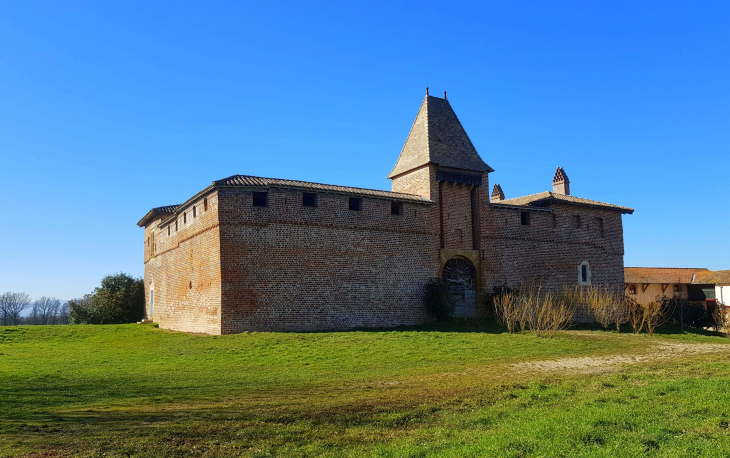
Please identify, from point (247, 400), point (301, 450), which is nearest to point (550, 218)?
point (247, 400)

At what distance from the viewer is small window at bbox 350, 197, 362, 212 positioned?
23.4m

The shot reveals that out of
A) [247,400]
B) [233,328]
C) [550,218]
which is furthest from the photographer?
[550,218]

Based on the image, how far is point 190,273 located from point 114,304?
14.4 m

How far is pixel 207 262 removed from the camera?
2200 centimetres

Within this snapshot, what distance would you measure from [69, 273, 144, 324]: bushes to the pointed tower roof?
1956 cm

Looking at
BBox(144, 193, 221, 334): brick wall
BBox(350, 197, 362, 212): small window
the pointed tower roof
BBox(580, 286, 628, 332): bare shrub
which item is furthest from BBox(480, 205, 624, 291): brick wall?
BBox(144, 193, 221, 334): brick wall

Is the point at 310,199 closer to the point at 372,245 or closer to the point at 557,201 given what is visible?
the point at 372,245

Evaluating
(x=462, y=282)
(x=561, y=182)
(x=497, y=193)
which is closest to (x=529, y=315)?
(x=462, y=282)

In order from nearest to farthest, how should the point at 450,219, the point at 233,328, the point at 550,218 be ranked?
the point at 233,328, the point at 450,219, the point at 550,218

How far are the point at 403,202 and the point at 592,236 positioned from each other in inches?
498

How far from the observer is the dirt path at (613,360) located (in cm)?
1341

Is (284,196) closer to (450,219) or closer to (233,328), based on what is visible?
(233,328)

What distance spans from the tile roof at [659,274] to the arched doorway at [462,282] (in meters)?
26.1

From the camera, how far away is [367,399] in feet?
31.5
